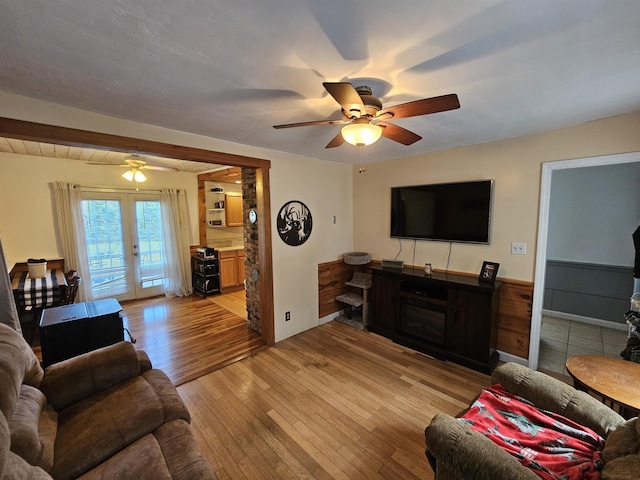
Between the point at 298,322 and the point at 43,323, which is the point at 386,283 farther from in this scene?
the point at 43,323

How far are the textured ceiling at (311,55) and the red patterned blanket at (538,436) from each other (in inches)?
71.5

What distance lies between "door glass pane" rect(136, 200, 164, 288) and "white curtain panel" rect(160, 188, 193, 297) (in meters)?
0.16

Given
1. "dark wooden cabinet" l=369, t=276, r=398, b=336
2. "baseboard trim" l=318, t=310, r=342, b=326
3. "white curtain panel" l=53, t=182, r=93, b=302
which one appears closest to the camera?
"dark wooden cabinet" l=369, t=276, r=398, b=336

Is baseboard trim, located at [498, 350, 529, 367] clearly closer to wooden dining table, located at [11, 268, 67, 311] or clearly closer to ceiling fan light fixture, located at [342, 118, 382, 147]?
ceiling fan light fixture, located at [342, 118, 382, 147]

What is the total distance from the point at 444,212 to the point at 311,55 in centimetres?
254

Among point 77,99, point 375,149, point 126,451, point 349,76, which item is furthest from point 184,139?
point 126,451

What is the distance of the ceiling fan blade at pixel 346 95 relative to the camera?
121cm

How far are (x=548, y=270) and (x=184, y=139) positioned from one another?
528cm

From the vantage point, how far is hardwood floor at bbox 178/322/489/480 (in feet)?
5.67

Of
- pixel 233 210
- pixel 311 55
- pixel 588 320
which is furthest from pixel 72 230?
pixel 588 320

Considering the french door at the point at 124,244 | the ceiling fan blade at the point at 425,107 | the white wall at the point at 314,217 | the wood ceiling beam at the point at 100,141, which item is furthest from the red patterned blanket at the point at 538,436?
the french door at the point at 124,244

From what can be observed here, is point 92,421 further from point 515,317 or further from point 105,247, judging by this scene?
point 105,247

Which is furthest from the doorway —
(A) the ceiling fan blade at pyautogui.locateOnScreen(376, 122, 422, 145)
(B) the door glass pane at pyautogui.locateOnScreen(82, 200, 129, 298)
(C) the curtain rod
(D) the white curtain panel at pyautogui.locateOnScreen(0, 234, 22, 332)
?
(B) the door glass pane at pyautogui.locateOnScreen(82, 200, 129, 298)

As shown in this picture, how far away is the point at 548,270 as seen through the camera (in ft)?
13.5
